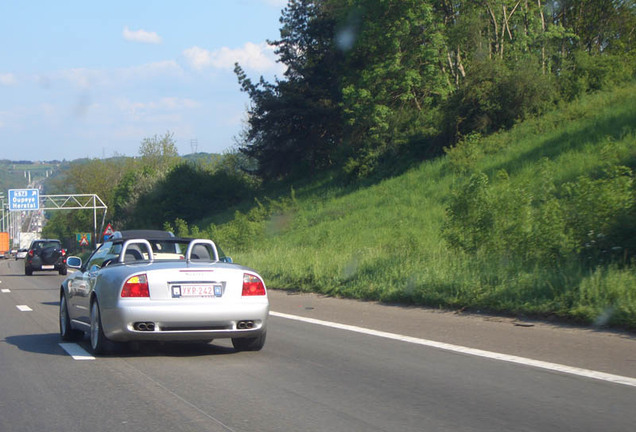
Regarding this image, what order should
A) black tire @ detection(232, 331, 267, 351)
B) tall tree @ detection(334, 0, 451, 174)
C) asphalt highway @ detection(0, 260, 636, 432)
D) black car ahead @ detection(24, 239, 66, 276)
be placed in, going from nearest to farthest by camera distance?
1. asphalt highway @ detection(0, 260, 636, 432)
2. black tire @ detection(232, 331, 267, 351)
3. black car ahead @ detection(24, 239, 66, 276)
4. tall tree @ detection(334, 0, 451, 174)

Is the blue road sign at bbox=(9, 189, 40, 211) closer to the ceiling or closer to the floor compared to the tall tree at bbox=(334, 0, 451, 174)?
closer to the floor

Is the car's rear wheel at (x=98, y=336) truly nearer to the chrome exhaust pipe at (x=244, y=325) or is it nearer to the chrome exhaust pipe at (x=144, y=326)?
the chrome exhaust pipe at (x=144, y=326)

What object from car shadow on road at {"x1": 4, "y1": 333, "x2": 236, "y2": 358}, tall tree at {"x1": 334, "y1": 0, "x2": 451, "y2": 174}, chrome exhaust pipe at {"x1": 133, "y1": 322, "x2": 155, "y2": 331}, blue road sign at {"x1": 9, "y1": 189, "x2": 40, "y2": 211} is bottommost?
car shadow on road at {"x1": 4, "y1": 333, "x2": 236, "y2": 358}

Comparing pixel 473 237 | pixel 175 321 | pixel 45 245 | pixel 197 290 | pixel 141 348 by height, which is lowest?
pixel 141 348

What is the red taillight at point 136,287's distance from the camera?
8500mm

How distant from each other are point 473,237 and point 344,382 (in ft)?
33.3

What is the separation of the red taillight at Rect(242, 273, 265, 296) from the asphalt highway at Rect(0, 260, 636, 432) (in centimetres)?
80

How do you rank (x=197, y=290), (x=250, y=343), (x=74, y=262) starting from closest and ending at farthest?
1. (x=197, y=290)
2. (x=250, y=343)
3. (x=74, y=262)

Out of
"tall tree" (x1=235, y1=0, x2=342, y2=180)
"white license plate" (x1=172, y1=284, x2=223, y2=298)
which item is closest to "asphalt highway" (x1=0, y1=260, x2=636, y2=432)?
"white license plate" (x1=172, y1=284, x2=223, y2=298)

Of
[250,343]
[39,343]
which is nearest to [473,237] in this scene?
[250,343]

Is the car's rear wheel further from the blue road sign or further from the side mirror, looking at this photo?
the blue road sign

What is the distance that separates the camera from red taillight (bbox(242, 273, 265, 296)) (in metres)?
8.95

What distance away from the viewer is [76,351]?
9.73 meters

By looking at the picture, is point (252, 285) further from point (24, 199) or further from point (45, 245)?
point (24, 199)
